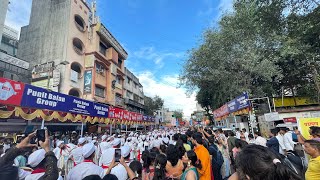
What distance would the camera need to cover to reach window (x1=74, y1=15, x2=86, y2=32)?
25.8 meters

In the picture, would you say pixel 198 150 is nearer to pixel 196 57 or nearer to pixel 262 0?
pixel 262 0

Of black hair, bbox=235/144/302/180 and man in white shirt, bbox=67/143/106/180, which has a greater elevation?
black hair, bbox=235/144/302/180

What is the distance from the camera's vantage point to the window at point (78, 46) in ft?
82.4

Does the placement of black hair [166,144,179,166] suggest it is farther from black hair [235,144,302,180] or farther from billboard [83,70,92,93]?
billboard [83,70,92,93]

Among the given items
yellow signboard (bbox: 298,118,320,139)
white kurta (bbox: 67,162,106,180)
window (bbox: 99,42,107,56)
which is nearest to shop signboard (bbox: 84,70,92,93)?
window (bbox: 99,42,107,56)

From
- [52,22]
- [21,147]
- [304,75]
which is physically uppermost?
[52,22]

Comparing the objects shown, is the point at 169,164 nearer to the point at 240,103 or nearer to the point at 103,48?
the point at 240,103

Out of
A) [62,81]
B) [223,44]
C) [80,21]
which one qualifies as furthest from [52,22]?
[223,44]

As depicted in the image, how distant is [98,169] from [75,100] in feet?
32.6

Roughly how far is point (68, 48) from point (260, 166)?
A: 2576 centimetres

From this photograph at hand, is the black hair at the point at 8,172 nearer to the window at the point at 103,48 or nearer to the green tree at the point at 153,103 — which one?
the window at the point at 103,48

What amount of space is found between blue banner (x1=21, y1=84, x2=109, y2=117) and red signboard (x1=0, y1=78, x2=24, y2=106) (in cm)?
21

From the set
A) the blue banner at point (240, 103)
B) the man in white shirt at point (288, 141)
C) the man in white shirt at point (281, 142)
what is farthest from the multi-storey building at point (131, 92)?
the man in white shirt at point (288, 141)

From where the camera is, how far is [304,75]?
19453 millimetres
